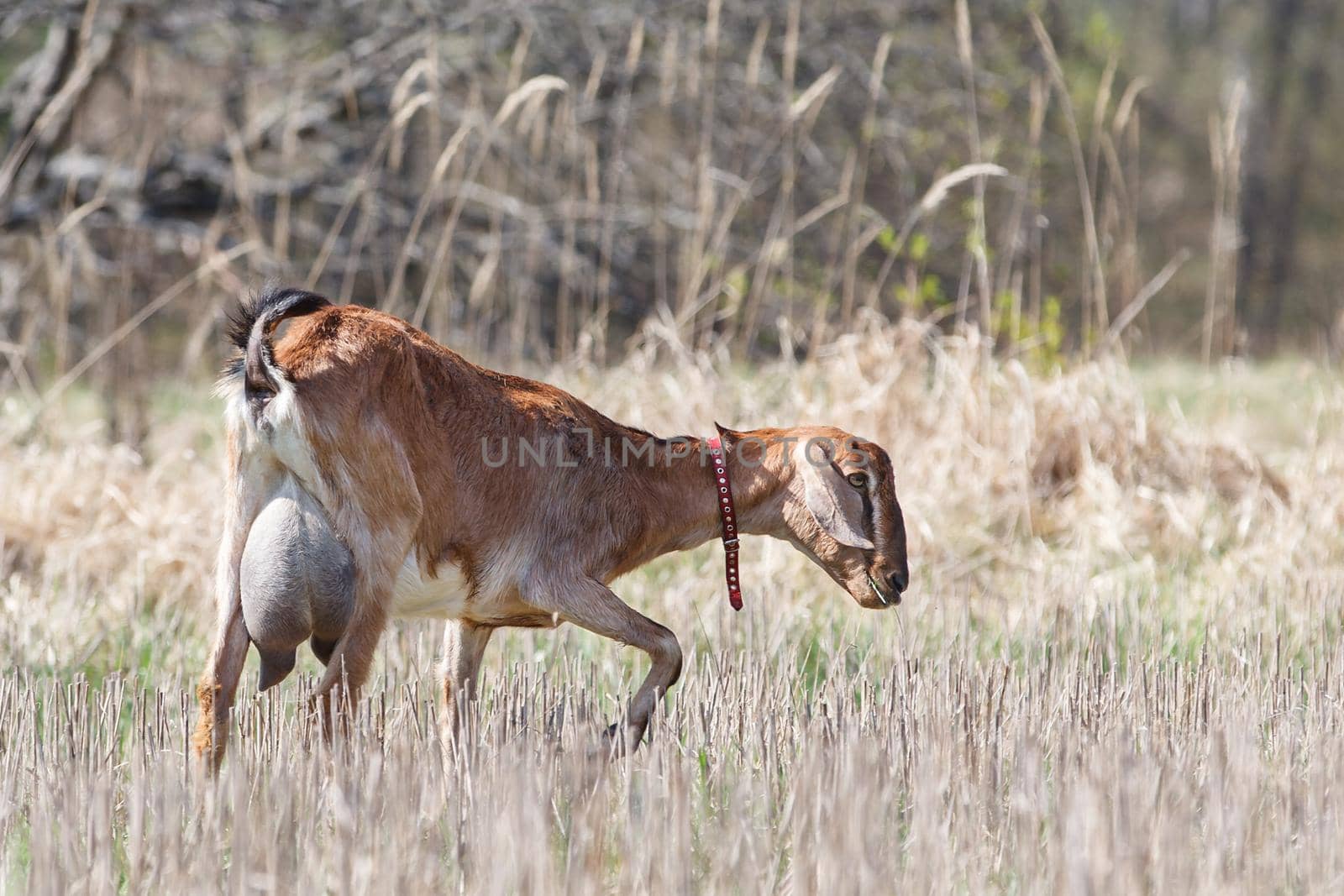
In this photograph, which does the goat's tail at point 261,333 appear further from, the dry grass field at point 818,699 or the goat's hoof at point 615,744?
the goat's hoof at point 615,744

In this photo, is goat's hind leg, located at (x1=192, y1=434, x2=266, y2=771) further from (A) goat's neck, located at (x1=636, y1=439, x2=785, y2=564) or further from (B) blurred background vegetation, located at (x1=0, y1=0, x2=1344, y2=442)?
(B) blurred background vegetation, located at (x1=0, y1=0, x2=1344, y2=442)

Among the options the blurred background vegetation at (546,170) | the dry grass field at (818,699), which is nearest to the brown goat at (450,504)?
the dry grass field at (818,699)

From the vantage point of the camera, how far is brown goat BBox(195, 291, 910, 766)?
152 inches

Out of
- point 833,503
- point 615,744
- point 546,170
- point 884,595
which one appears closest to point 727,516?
point 833,503

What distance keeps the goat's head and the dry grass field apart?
264mm

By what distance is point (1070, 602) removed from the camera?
6074mm

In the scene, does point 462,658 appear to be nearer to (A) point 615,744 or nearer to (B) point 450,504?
(B) point 450,504

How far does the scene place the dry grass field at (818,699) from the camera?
3.09m

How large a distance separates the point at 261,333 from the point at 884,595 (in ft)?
6.69

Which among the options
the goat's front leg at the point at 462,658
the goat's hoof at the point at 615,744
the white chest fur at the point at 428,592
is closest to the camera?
the goat's hoof at the point at 615,744

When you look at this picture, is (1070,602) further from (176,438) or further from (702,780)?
(176,438)

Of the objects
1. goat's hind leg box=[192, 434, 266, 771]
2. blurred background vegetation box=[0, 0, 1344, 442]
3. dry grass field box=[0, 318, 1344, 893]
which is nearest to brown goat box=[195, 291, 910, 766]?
goat's hind leg box=[192, 434, 266, 771]

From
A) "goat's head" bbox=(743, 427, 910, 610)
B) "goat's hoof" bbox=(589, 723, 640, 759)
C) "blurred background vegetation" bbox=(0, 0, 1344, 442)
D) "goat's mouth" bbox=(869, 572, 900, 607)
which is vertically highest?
"blurred background vegetation" bbox=(0, 0, 1344, 442)

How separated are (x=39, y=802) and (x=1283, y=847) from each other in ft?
9.03
